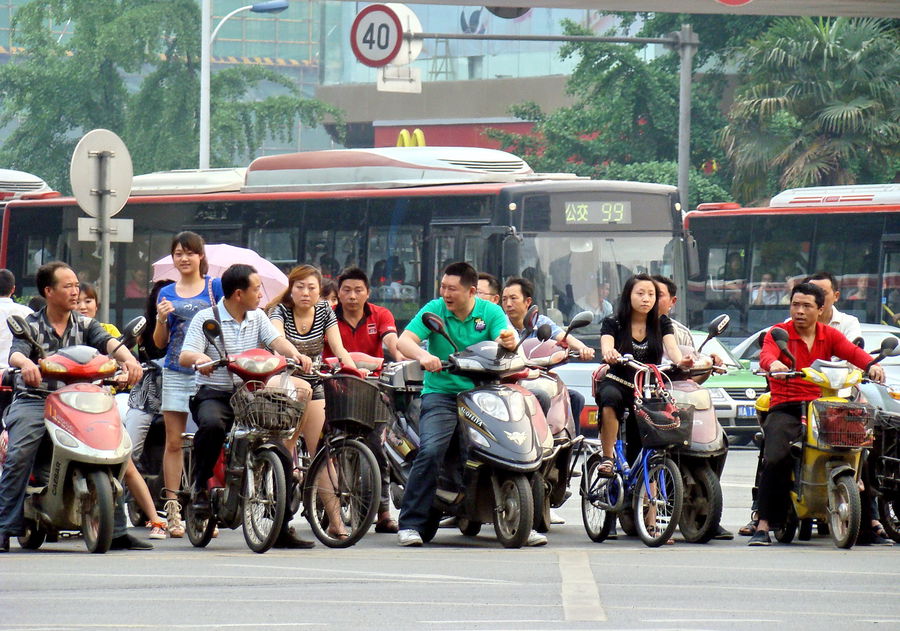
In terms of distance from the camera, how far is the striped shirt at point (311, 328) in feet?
36.4

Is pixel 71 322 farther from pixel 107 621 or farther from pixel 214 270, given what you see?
pixel 214 270

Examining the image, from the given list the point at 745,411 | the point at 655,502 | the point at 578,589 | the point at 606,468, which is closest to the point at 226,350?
the point at 606,468

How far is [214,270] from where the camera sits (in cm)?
1481

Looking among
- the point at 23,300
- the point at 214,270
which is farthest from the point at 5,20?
the point at 214,270

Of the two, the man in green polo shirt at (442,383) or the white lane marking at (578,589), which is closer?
the white lane marking at (578,589)

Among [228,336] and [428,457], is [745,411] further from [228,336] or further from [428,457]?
[228,336]

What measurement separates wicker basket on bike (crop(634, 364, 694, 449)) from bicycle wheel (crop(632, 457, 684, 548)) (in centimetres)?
17

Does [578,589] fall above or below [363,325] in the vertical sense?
below

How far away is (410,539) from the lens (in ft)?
34.7

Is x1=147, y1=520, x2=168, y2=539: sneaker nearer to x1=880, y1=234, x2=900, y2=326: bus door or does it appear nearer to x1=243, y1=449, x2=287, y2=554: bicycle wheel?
x1=243, y1=449, x2=287, y2=554: bicycle wheel

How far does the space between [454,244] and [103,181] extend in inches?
276

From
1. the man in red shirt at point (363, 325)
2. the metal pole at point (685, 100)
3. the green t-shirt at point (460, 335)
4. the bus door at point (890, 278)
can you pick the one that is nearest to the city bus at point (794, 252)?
the bus door at point (890, 278)

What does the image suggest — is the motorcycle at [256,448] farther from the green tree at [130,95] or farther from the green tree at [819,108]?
the green tree at [130,95]

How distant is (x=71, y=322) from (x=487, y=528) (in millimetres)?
3154
